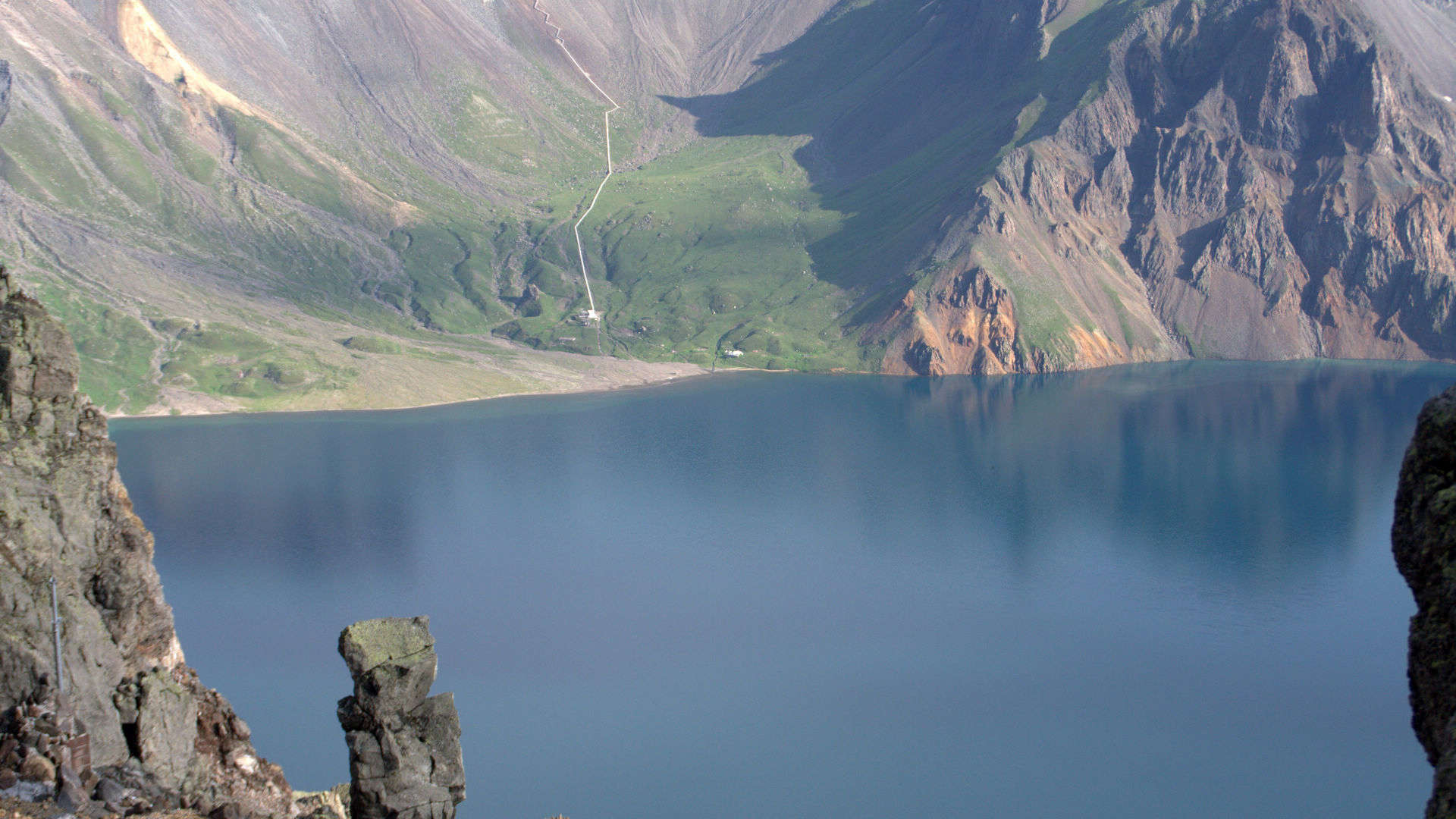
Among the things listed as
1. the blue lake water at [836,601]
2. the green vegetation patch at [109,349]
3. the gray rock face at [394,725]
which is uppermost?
the green vegetation patch at [109,349]

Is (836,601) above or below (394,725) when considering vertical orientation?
below

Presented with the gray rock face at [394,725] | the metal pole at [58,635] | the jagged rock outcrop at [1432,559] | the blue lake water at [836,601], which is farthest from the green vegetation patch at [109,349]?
the jagged rock outcrop at [1432,559]

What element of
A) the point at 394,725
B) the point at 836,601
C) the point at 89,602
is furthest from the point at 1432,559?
the point at 836,601

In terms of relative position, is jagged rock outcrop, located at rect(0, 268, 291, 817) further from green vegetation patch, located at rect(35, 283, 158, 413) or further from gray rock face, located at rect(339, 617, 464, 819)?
green vegetation patch, located at rect(35, 283, 158, 413)

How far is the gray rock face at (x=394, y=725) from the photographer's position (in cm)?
1995

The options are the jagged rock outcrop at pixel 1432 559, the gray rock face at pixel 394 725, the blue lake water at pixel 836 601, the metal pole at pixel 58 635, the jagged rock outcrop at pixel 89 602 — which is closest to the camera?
the jagged rock outcrop at pixel 1432 559

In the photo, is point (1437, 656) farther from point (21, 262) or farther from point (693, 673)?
point (21, 262)

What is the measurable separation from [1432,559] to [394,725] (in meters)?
17.3

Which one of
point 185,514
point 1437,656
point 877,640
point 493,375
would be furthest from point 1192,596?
point 493,375

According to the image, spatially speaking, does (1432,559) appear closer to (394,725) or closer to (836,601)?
(394,725)

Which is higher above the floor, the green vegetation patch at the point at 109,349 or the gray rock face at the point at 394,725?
the green vegetation patch at the point at 109,349

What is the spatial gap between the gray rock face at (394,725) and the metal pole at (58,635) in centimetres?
552

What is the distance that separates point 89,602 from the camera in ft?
78.2

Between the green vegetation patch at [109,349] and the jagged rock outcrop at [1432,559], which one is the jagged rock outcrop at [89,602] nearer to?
the jagged rock outcrop at [1432,559]
